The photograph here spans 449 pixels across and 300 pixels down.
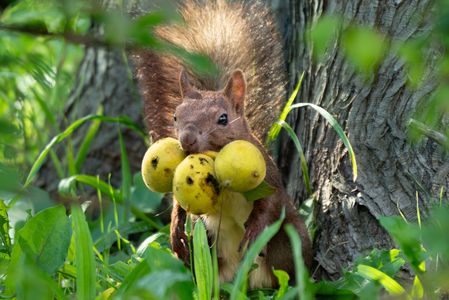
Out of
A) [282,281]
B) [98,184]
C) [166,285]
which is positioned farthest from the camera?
[98,184]

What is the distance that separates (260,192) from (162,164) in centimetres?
38

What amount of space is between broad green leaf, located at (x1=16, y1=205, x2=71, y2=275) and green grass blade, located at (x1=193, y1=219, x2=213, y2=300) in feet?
1.63

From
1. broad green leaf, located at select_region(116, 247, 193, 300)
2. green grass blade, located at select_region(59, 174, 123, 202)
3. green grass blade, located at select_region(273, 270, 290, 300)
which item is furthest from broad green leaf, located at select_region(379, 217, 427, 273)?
green grass blade, located at select_region(59, 174, 123, 202)

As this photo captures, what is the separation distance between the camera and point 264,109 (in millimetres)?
3678

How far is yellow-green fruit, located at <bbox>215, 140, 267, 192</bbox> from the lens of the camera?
9.46 feet

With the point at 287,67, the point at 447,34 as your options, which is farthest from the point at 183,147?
the point at 447,34

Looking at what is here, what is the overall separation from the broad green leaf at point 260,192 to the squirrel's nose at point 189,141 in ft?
0.85

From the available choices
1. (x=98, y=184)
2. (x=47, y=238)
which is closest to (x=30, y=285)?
(x=47, y=238)

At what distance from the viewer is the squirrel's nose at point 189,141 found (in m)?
2.99

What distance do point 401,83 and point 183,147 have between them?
86 centimetres

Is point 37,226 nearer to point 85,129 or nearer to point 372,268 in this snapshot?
point 372,268

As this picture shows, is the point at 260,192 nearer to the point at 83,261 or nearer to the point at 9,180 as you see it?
the point at 83,261

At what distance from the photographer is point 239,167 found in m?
2.89

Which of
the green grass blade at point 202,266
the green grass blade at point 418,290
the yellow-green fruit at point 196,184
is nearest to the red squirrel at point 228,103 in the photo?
the yellow-green fruit at point 196,184
